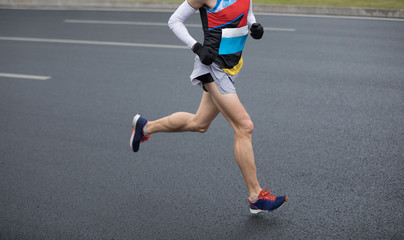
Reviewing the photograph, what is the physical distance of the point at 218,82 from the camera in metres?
3.40

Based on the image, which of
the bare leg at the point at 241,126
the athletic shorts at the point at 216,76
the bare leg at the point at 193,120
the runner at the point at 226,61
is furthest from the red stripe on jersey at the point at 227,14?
the bare leg at the point at 193,120

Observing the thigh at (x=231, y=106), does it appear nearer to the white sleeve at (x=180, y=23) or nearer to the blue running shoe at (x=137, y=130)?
the white sleeve at (x=180, y=23)

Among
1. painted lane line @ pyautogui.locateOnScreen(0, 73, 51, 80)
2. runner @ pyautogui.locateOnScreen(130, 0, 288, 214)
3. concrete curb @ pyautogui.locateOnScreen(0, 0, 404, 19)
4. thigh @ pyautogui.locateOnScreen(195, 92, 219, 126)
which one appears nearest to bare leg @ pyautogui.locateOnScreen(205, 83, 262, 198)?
runner @ pyautogui.locateOnScreen(130, 0, 288, 214)

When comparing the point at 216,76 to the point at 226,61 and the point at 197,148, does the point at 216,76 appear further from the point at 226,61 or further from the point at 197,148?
the point at 197,148

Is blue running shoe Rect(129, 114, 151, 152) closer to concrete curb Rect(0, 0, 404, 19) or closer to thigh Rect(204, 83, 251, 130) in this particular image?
thigh Rect(204, 83, 251, 130)

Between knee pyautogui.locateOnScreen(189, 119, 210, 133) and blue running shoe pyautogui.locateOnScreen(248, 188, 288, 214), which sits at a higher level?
knee pyautogui.locateOnScreen(189, 119, 210, 133)

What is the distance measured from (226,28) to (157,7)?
36.3 ft

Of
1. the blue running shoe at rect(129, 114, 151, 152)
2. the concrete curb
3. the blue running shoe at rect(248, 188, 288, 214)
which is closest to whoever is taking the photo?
the blue running shoe at rect(248, 188, 288, 214)

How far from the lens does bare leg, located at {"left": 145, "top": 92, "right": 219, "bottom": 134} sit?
3703 millimetres

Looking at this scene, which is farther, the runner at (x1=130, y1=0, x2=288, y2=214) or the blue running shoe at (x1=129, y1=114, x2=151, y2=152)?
the blue running shoe at (x1=129, y1=114, x2=151, y2=152)

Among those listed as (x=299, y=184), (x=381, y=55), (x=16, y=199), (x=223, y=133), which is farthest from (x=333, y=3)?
(x=16, y=199)

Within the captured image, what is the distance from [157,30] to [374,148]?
7.34m

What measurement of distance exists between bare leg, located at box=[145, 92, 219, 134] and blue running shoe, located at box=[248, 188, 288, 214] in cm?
78

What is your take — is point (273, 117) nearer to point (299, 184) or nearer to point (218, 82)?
point (299, 184)
